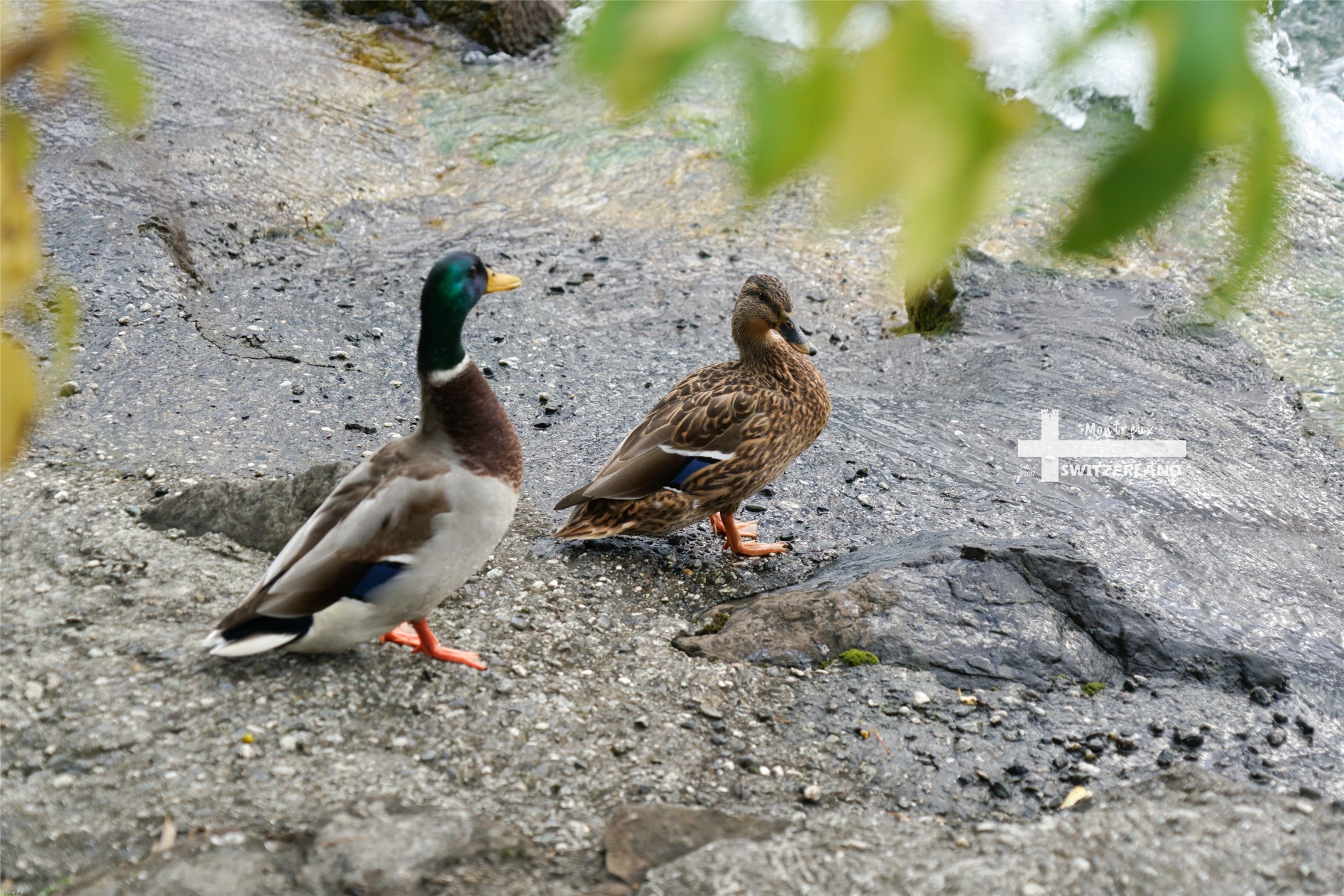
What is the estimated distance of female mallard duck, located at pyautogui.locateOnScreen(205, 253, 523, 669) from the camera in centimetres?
326

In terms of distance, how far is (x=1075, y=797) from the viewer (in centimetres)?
330

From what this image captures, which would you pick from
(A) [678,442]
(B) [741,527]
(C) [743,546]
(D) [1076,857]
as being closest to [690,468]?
(A) [678,442]

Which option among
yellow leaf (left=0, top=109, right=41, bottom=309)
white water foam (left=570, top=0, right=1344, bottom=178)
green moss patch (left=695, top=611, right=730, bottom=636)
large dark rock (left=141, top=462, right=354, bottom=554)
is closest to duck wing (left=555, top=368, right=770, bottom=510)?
green moss patch (left=695, top=611, right=730, bottom=636)

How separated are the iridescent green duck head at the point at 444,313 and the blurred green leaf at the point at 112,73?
1.99 metres

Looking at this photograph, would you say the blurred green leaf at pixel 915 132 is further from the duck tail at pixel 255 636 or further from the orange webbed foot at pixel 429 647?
the orange webbed foot at pixel 429 647

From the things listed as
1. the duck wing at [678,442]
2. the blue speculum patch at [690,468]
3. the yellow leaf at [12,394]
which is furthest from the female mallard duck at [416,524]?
Answer: the yellow leaf at [12,394]

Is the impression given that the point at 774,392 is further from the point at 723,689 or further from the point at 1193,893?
the point at 1193,893

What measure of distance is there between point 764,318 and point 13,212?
349cm

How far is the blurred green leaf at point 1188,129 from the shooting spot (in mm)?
943

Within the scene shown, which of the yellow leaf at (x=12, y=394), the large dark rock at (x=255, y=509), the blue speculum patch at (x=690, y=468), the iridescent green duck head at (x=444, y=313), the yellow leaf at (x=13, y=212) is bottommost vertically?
the large dark rock at (x=255, y=509)

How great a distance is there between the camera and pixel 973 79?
3.25 feet

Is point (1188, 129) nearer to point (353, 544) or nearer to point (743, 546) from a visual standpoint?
point (353, 544)

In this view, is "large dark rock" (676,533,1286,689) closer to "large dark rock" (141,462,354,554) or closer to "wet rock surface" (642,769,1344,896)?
"wet rock surface" (642,769,1344,896)

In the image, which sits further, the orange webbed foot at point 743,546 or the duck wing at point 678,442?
the orange webbed foot at point 743,546
